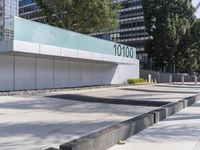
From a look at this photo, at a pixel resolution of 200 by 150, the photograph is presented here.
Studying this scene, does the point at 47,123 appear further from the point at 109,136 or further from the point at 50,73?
the point at 50,73

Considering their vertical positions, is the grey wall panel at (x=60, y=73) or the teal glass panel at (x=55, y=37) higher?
the teal glass panel at (x=55, y=37)

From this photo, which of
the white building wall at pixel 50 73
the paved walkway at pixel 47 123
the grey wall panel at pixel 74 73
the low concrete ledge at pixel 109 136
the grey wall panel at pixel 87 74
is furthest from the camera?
the grey wall panel at pixel 87 74

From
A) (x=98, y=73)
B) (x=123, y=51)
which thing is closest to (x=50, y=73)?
(x=98, y=73)

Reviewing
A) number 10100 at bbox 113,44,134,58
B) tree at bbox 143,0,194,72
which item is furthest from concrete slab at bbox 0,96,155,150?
tree at bbox 143,0,194,72

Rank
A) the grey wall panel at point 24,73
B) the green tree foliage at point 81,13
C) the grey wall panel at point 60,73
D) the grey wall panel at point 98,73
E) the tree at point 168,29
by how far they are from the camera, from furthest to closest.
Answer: the tree at point 168,29 → the green tree foliage at point 81,13 → the grey wall panel at point 98,73 → the grey wall panel at point 60,73 → the grey wall panel at point 24,73

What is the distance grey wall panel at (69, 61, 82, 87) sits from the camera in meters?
30.9

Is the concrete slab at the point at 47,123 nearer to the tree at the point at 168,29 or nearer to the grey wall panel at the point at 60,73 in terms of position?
the grey wall panel at the point at 60,73

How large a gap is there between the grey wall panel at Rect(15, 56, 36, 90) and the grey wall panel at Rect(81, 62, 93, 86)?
7.74 metres

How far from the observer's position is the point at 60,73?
29.3 metres

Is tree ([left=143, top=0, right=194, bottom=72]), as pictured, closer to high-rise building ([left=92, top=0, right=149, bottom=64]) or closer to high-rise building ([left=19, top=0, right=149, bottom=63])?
high-rise building ([left=19, top=0, right=149, bottom=63])

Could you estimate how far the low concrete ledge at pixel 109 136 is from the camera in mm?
6535

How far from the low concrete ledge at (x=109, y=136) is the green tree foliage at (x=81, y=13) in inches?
1297

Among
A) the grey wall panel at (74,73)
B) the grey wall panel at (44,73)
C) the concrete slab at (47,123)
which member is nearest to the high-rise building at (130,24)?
the grey wall panel at (74,73)

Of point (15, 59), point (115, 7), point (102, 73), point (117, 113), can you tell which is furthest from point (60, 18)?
point (117, 113)
